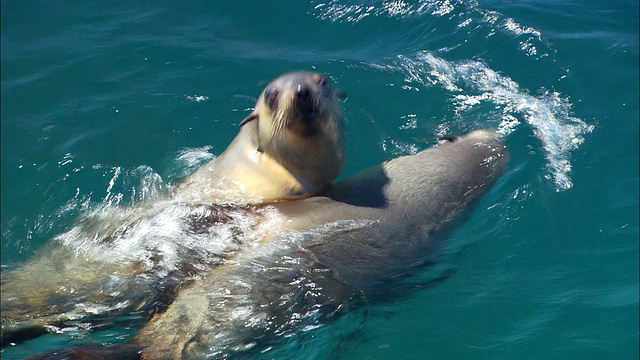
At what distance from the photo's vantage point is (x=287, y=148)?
5707 millimetres

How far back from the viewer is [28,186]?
6953 mm

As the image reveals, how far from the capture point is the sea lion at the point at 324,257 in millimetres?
4777

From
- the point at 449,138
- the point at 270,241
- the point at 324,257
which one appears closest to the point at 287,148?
the point at 270,241

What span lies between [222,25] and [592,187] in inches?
212

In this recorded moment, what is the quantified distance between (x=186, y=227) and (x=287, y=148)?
1028 millimetres

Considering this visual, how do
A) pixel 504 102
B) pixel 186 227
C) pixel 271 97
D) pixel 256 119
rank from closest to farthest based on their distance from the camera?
1. pixel 186 227
2. pixel 271 97
3. pixel 256 119
4. pixel 504 102

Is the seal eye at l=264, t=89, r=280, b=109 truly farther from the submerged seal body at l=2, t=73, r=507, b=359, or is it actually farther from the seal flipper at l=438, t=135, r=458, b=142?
the seal flipper at l=438, t=135, r=458, b=142

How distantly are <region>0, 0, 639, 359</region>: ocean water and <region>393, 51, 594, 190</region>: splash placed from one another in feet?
0.08

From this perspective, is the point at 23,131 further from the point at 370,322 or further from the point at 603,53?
the point at 603,53

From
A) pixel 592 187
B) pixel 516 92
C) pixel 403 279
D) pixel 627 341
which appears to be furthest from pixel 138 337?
pixel 516 92

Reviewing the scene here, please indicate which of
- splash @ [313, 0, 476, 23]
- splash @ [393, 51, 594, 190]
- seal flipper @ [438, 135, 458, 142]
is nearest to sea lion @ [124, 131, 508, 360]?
seal flipper @ [438, 135, 458, 142]

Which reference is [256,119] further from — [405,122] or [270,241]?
[405,122]

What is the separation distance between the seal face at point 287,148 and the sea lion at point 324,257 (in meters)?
0.22

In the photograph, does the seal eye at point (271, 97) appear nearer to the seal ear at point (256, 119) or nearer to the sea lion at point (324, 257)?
the seal ear at point (256, 119)
